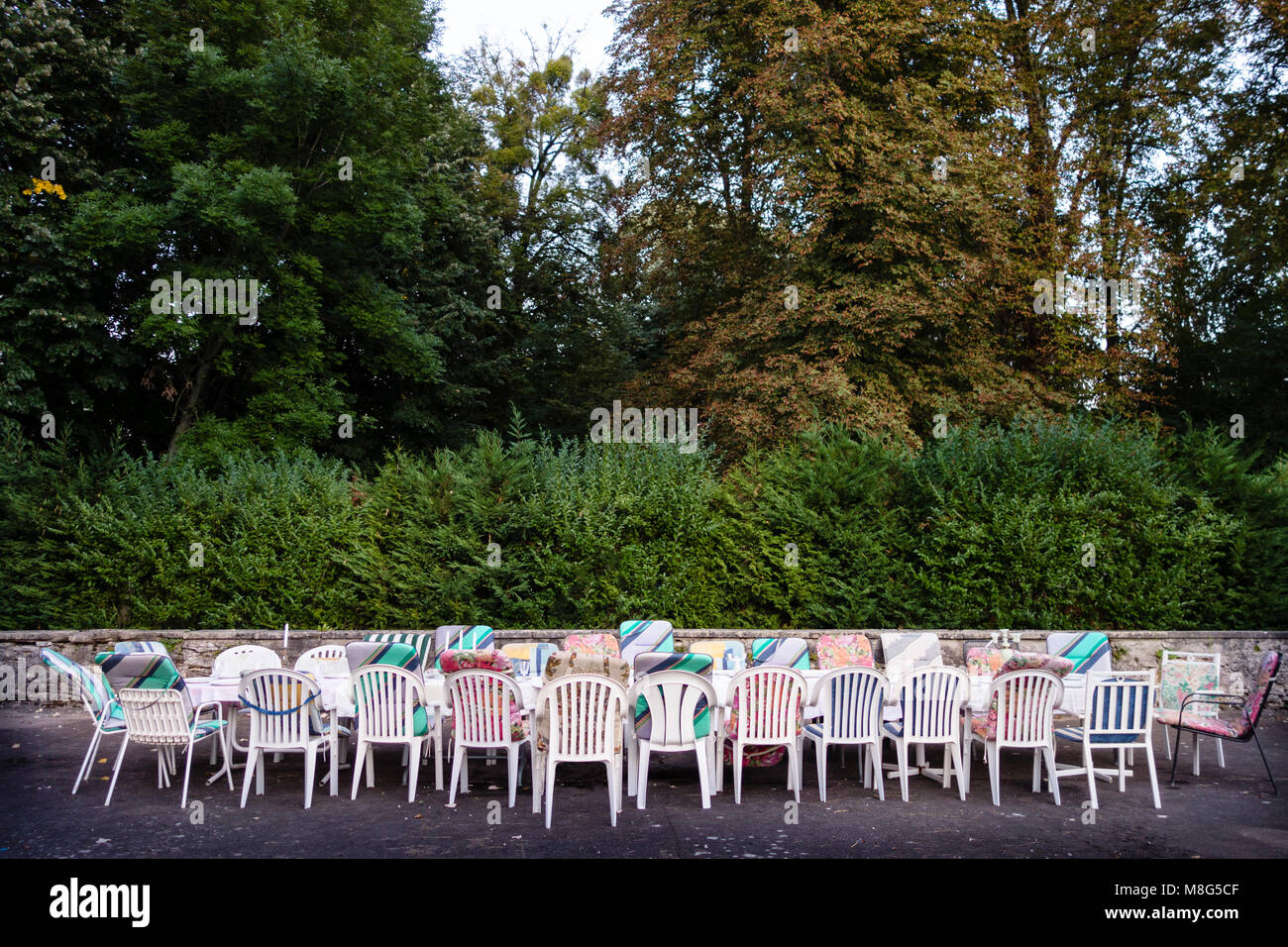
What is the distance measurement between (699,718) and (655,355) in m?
Answer: 18.6

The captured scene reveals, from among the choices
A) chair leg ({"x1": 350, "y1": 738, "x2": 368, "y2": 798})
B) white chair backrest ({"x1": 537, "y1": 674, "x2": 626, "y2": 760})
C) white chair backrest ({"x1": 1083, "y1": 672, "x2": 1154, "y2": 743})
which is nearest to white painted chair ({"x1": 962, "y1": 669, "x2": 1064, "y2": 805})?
white chair backrest ({"x1": 1083, "y1": 672, "x2": 1154, "y2": 743})

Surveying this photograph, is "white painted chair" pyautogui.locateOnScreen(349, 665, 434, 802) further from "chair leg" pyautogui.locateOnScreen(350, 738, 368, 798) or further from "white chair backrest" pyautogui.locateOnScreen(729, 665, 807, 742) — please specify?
"white chair backrest" pyautogui.locateOnScreen(729, 665, 807, 742)

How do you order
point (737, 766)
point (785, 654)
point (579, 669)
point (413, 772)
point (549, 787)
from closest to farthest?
1. point (549, 787)
2. point (579, 669)
3. point (737, 766)
4. point (413, 772)
5. point (785, 654)

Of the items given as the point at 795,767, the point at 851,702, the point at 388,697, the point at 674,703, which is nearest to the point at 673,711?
the point at 674,703

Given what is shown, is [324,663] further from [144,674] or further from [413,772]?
[413,772]

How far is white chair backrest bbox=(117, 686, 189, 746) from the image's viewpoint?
658cm

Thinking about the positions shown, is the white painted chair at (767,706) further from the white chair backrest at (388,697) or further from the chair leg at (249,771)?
the chair leg at (249,771)

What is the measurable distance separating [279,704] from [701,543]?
5563mm

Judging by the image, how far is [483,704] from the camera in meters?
6.32

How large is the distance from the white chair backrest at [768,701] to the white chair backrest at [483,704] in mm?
1626

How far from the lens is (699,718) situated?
6.29 m

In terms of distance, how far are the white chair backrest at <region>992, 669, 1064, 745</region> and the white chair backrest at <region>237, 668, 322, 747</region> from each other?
16.6ft
